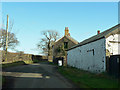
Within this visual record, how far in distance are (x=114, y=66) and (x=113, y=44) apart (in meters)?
2.60

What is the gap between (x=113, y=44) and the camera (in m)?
13.3

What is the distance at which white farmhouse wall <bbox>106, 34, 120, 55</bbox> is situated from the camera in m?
13.1

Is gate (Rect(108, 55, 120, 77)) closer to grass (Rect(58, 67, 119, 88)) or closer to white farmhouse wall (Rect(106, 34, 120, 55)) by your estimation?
grass (Rect(58, 67, 119, 88))

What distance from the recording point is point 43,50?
199ft

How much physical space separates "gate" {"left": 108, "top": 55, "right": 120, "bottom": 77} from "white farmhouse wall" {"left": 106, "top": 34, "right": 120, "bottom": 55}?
111 cm

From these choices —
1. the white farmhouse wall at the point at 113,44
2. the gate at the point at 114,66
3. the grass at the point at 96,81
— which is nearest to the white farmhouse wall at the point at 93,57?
the white farmhouse wall at the point at 113,44

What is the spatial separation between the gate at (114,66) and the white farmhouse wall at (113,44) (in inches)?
43.6

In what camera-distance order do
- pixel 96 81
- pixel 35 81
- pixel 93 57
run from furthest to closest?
pixel 93 57 < pixel 35 81 < pixel 96 81

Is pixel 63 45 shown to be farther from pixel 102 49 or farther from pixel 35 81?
pixel 35 81

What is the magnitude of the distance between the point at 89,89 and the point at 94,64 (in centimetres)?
763

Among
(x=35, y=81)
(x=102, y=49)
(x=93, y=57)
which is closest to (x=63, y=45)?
(x=93, y=57)

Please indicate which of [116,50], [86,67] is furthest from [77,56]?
[116,50]

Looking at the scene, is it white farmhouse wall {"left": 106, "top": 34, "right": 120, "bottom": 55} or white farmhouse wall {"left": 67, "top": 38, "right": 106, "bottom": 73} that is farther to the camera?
white farmhouse wall {"left": 67, "top": 38, "right": 106, "bottom": 73}

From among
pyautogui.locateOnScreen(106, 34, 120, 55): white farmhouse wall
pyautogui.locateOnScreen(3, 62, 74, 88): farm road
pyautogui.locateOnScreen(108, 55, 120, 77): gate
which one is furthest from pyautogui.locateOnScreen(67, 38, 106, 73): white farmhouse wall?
pyautogui.locateOnScreen(3, 62, 74, 88): farm road
